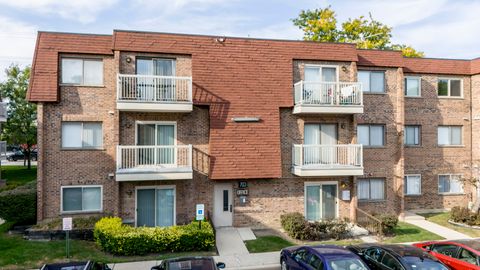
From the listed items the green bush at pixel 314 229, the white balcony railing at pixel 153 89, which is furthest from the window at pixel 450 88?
the white balcony railing at pixel 153 89

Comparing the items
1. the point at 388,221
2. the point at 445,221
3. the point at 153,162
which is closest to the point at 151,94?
the point at 153,162

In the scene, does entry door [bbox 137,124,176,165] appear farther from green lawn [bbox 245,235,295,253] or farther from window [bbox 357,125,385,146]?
window [bbox 357,125,385,146]

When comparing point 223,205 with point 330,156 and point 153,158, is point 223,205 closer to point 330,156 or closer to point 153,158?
point 153,158

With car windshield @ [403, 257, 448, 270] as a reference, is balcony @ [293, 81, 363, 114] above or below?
above

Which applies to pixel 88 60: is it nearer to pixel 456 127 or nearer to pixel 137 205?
pixel 137 205

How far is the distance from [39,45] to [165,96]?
5876mm

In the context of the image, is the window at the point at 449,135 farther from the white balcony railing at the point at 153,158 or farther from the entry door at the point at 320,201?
the white balcony railing at the point at 153,158

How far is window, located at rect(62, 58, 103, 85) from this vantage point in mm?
14999

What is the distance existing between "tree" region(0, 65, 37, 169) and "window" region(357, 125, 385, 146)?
30288 mm

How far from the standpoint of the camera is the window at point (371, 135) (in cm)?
1819

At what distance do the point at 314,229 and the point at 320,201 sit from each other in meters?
2.60

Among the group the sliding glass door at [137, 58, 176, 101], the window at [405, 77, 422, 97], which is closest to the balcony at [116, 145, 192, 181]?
the sliding glass door at [137, 58, 176, 101]

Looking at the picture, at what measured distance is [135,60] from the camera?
15.3m

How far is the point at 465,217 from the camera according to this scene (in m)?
17.0
